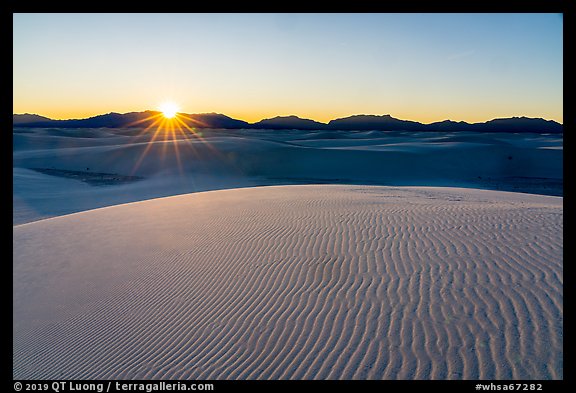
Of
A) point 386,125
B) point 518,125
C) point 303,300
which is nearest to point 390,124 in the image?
point 386,125

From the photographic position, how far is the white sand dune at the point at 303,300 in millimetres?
4273

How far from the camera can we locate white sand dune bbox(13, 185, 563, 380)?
4.27 metres

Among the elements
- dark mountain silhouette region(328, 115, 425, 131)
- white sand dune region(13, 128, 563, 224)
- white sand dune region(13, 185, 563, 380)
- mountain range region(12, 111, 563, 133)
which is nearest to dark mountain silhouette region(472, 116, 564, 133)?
mountain range region(12, 111, 563, 133)

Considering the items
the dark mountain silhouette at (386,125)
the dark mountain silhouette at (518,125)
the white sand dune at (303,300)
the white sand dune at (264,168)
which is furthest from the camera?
the dark mountain silhouette at (386,125)

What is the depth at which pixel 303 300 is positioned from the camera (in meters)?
5.41

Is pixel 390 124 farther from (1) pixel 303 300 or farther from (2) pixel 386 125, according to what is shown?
(1) pixel 303 300

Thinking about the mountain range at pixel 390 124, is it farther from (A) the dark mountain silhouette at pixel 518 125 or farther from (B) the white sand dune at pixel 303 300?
(B) the white sand dune at pixel 303 300

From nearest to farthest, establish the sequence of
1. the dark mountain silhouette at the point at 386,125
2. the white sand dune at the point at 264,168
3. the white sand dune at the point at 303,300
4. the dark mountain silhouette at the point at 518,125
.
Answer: the white sand dune at the point at 303,300, the white sand dune at the point at 264,168, the dark mountain silhouette at the point at 518,125, the dark mountain silhouette at the point at 386,125

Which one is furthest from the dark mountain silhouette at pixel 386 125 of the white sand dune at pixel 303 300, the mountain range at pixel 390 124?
the white sand dune at pixel 303 300
